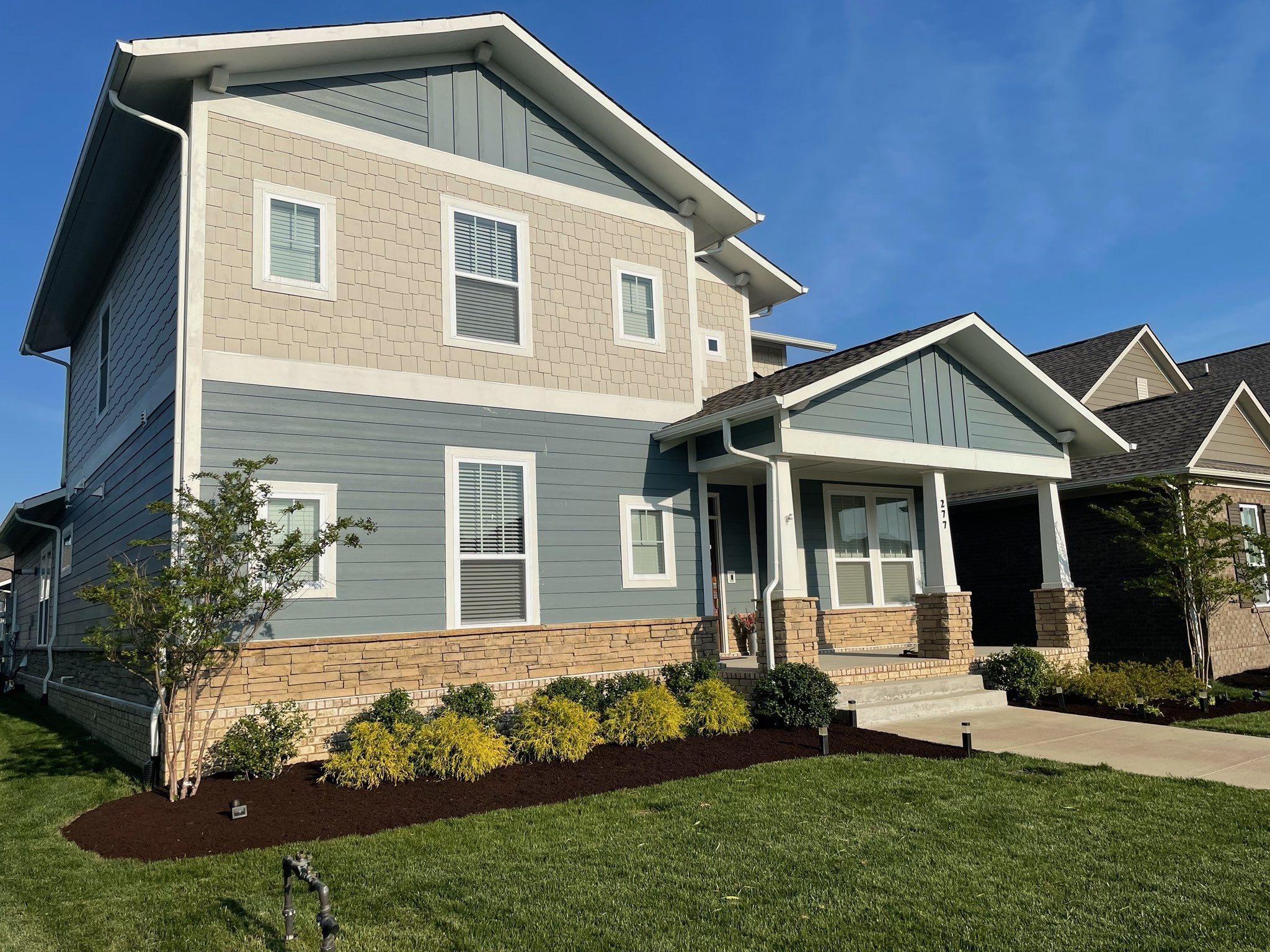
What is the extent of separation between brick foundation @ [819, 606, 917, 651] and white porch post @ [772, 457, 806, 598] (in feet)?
10.7

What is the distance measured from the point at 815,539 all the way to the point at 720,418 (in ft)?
13.1

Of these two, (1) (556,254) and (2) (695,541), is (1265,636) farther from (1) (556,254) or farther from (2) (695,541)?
(1) (556,254)

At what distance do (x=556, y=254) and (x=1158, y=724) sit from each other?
9.21 m

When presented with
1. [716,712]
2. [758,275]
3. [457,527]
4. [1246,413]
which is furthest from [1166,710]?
[457,527]

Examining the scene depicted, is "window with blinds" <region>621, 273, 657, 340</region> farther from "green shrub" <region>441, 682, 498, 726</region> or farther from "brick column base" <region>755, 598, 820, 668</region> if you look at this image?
"green shrub" <region>441, 682, 498, 726</region>

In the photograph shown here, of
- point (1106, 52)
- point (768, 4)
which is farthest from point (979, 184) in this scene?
point (768, 4)

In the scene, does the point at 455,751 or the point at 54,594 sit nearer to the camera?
the point at 455,751

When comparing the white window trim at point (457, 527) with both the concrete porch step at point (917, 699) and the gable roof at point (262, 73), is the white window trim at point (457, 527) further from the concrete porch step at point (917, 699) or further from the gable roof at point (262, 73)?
the gable roof at point (262, 73)

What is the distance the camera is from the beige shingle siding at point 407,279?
30.9 feet

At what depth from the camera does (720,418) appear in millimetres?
11289

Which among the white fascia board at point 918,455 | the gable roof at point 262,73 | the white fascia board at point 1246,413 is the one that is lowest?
the white fascia board at point 918,455

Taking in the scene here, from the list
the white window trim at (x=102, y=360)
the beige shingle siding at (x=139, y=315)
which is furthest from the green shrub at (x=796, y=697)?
the white window trim at (x=102, y=360)

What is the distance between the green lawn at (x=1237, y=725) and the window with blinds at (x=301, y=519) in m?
9.77

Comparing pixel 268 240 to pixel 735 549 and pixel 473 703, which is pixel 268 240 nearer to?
pixel 473 703
